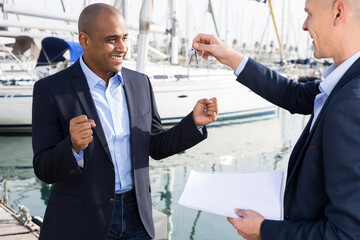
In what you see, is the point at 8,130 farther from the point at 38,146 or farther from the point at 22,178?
the point at 38,146

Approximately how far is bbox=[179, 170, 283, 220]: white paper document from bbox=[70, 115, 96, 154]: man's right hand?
495mm

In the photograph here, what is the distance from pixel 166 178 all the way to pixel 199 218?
2.46 metres

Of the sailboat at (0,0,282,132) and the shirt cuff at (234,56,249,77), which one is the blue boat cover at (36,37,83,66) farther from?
the shirt cuff at (234,56,249,77)

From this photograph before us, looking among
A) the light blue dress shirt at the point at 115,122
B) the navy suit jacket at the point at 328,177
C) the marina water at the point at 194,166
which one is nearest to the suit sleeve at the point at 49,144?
the light blue dress shirt at the point at 115,122

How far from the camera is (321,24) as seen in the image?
55.4 inches

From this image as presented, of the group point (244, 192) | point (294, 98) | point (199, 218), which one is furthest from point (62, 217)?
point (199, 218)

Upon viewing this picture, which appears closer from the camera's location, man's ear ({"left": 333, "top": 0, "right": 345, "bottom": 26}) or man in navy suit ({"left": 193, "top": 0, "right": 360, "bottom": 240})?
man in navy suit ({"left": 193, "top": 0, "right": 360, "bottom": 240})

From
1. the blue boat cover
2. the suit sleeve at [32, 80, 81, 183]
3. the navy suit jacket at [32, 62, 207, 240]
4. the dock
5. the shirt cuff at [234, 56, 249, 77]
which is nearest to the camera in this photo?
the suit sleeve at [32, 80, 81, 183]

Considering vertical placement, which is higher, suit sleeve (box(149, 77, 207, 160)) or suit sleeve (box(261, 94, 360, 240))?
suit sleeve (box(261, 94, 360, 240))

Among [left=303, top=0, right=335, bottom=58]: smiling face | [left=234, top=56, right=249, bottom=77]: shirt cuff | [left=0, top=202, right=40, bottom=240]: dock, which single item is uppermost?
[left=303, top=0, right=335, bottom=58]: smiling face

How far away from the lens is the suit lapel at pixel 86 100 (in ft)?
6.44

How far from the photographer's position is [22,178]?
316 inches

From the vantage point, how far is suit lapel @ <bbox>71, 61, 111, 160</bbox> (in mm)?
1962

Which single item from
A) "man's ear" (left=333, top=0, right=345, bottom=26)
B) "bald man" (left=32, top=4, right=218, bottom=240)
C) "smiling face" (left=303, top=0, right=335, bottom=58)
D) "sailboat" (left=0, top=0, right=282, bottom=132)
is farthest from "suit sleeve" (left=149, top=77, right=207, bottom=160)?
"sailboat" (left=0, top=0, right=282, bottom=132)
